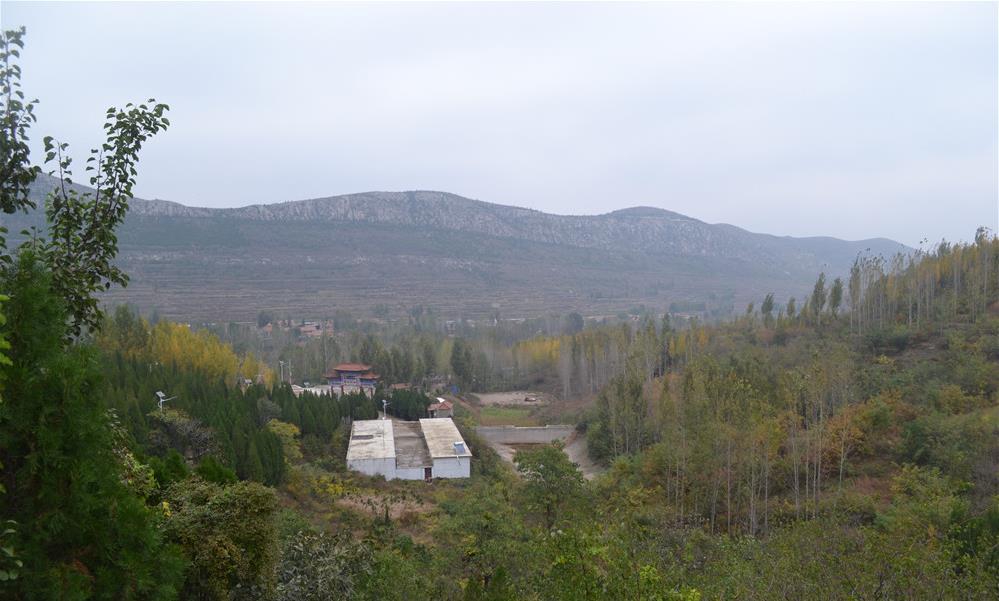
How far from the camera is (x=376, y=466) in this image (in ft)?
74.4

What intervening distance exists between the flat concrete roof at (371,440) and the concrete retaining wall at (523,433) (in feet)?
25.3

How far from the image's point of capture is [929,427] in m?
16.7

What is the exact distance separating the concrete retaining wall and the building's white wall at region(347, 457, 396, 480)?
12196 mm

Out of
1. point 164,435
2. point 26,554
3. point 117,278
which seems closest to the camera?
point 26,554

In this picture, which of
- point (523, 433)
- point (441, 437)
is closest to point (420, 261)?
point (523, 433)

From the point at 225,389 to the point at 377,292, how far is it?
74849 millimetres

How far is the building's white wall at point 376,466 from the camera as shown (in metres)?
22.6

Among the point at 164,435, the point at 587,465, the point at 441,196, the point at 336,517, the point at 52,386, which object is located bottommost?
the point at 587,465

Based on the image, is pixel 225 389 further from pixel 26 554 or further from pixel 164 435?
pixel 26 554

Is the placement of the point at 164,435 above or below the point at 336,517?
above

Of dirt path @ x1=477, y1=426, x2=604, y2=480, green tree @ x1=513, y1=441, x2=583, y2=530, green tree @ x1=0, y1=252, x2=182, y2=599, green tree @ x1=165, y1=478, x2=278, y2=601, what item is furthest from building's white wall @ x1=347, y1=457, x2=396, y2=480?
green tree @ x1=0, y1=252, x2=182, y2=599

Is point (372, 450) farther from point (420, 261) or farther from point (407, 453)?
point (420, 261)

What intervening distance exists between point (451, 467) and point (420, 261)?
322ft

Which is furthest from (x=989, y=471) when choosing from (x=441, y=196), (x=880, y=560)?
(x=441, y=196)
